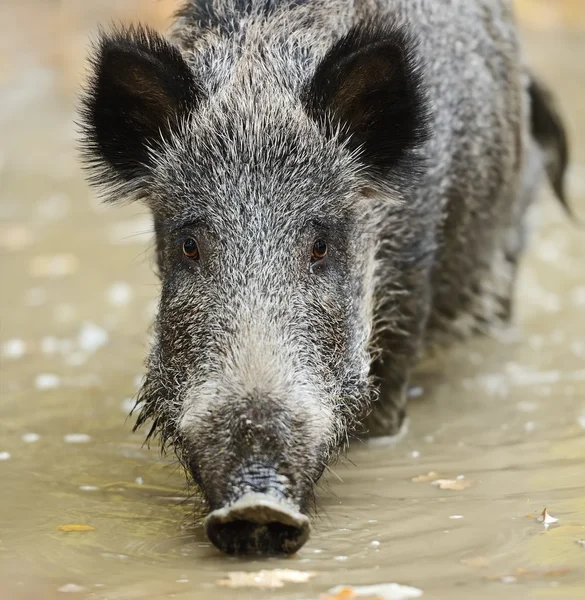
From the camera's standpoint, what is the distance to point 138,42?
165 inches

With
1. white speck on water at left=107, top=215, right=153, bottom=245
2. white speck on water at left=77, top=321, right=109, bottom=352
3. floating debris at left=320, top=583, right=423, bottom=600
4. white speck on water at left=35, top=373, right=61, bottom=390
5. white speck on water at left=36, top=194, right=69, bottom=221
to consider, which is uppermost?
white speck on water at left=36, top=194, right=69, bottom=221

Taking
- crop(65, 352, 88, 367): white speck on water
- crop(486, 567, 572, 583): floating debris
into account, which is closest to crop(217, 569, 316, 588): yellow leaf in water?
crop(486, 567, 572, 583): floating debris

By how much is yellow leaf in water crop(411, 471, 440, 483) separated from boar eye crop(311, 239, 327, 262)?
1055 millimetres

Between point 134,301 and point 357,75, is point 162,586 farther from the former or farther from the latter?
point 134,301

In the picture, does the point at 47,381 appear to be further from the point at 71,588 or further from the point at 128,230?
the point at 128,230

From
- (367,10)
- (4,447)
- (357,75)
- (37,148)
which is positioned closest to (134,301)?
(4,447)

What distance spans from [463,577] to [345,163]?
5.77 feet

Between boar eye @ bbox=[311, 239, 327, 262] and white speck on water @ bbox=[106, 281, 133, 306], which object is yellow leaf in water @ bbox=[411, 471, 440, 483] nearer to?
boar eye @ bbox=[311, 239, 327, 262]

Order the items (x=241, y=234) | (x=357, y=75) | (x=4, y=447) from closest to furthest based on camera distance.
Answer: (x=241, y=234)
(x=357, y=75)
(x=4, y=447)

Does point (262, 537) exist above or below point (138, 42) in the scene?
below

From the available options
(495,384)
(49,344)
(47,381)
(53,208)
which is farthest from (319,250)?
(53,208)

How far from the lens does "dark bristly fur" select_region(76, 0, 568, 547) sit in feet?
11.7

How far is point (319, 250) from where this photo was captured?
4137 millimetres

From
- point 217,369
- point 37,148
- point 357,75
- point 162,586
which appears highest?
point 37,148
